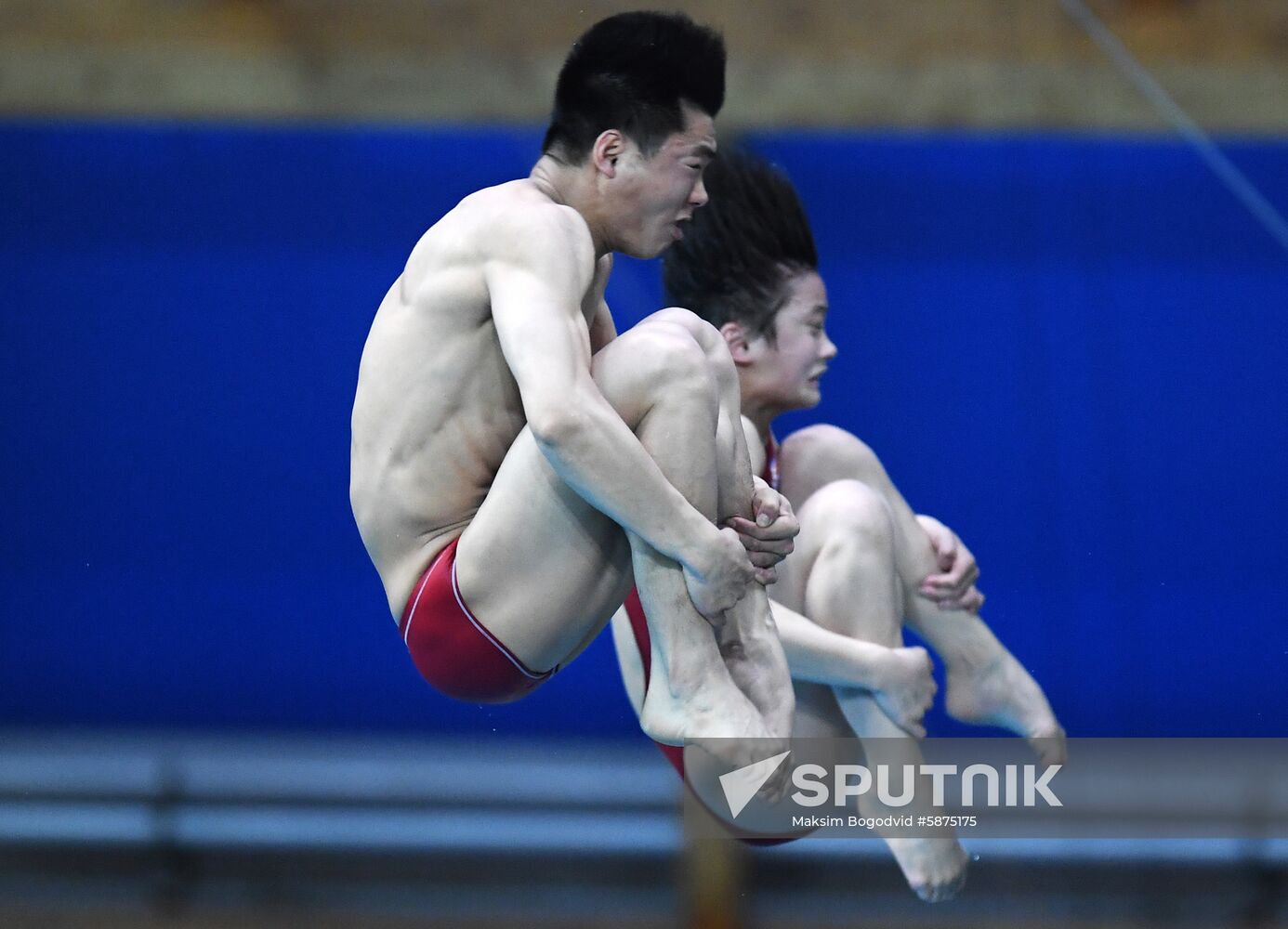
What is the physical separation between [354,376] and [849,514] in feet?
4.08

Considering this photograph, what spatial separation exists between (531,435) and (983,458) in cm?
165

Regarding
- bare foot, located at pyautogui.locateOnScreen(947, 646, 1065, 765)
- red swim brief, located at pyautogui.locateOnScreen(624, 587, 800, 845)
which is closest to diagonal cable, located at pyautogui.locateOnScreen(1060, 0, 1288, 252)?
bare foot, located at pyautogui.locateOnScreen(947, 646, 1065, 765)

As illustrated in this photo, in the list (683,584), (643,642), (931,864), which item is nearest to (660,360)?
(683,584)

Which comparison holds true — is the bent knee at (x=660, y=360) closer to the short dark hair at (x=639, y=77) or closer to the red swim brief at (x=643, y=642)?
the short dark hair at (x=639, y=77)

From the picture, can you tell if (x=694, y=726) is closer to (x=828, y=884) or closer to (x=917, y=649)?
(x=917, y=649)

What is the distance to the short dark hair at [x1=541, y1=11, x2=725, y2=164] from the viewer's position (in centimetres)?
130

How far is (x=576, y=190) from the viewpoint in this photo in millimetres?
1319

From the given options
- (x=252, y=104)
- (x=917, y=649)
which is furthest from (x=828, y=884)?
(x=252, y=104)

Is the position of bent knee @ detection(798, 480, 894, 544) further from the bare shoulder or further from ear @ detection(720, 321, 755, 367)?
the bare shoulder

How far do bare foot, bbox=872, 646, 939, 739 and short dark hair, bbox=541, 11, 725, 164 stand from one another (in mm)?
622

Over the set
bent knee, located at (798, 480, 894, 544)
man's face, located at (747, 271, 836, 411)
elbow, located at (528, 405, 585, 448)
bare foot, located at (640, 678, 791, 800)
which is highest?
man's face, located at (747, 271, 836, 411)

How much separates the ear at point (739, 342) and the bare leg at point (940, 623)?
13cm

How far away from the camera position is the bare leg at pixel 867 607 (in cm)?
163

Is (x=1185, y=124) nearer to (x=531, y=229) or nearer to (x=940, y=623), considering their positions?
(x=940, y=623)
